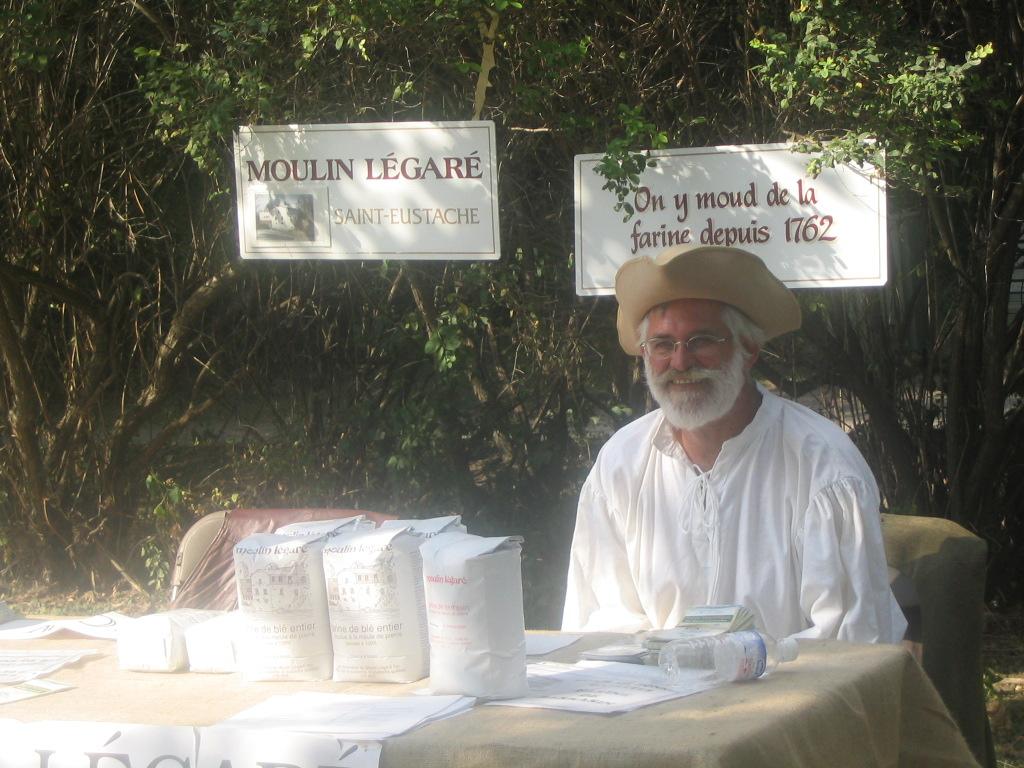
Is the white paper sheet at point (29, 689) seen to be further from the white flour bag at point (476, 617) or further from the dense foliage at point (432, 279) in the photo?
the dense foliage at point (432, 279)

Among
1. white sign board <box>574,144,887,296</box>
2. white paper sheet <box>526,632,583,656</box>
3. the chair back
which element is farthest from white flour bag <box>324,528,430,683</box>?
white sign board <box>574,144,887,296</box>

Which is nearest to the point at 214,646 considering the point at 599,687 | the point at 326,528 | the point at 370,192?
the point at 326,528

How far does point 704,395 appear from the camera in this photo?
125 inches

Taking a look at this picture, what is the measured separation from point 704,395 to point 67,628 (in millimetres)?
1629

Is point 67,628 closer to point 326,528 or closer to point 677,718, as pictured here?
point 326,528

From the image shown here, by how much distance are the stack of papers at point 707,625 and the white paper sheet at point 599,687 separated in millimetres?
57

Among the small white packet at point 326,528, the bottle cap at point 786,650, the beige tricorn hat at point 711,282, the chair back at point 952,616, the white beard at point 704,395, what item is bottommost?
the chair back at point 952,616

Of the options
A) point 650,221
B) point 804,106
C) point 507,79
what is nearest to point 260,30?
point 507,79

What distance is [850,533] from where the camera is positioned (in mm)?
2947

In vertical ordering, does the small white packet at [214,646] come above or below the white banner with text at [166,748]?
above

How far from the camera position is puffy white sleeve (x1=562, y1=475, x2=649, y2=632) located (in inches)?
127

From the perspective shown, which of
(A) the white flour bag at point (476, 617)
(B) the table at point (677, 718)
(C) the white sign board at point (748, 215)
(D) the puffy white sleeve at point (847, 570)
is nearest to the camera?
(B) the table at point (677, 718)

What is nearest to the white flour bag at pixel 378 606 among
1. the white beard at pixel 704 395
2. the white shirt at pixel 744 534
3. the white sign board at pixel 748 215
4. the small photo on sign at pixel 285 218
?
the white shirt at pixel 744 534

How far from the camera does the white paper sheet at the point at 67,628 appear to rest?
8.88 feet
